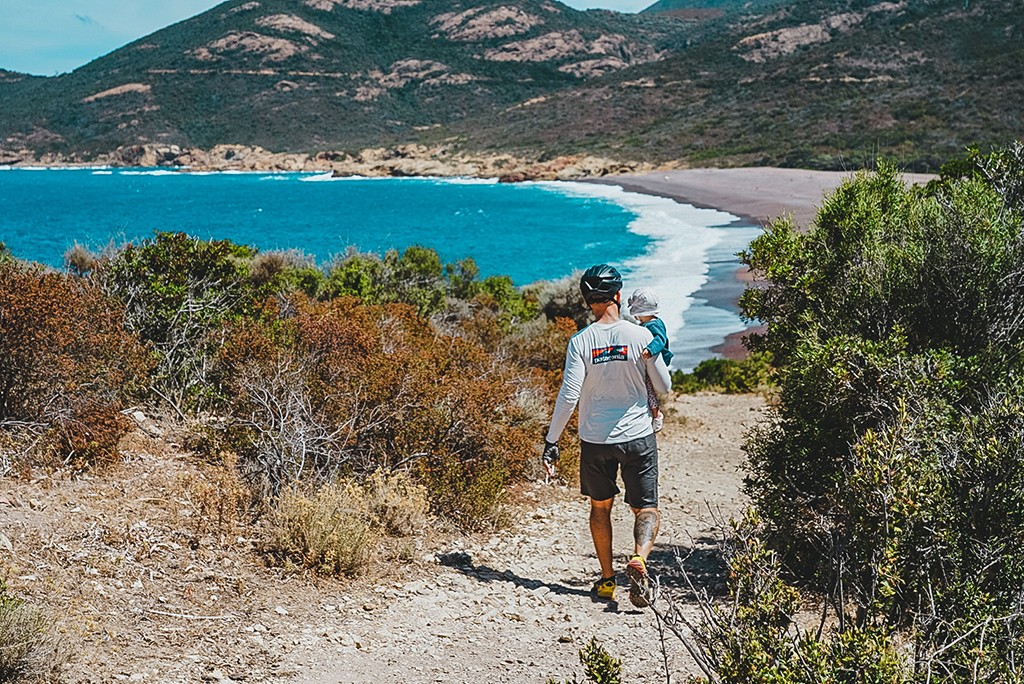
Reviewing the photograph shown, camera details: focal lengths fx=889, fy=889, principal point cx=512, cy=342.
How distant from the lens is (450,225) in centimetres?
5569

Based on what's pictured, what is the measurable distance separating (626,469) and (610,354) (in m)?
0.65

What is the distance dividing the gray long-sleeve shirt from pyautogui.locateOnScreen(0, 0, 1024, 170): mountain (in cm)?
5362

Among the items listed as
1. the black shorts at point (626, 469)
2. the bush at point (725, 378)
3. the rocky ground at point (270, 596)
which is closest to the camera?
the rocky ground at point (270, 596)

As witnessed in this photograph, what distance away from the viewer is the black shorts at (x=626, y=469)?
4.76 meters

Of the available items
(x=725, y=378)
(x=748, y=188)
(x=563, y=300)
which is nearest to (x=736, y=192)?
(x=748, y=188)

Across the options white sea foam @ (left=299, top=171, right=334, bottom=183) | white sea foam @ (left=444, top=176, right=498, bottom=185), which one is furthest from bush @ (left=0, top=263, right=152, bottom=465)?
white sea foam @ (left=299, top=171, right=334, bottom=183)

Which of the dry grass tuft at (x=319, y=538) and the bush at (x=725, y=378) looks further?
the bush at (x=725, y=378)

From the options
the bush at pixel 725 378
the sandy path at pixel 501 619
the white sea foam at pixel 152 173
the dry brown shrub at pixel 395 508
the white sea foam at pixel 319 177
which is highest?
the white sea foam at pixel 152 173

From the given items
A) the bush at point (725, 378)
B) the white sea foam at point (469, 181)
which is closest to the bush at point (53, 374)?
the bush at point (725, 378)

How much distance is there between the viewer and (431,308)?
13422 mm

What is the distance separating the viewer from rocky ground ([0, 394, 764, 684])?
3.91m

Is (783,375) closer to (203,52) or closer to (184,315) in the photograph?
(184,315)

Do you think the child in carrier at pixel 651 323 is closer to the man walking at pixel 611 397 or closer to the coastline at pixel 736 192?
the man walking at pixel 611 397

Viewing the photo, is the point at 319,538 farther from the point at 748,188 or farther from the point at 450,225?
the point at 748,188
